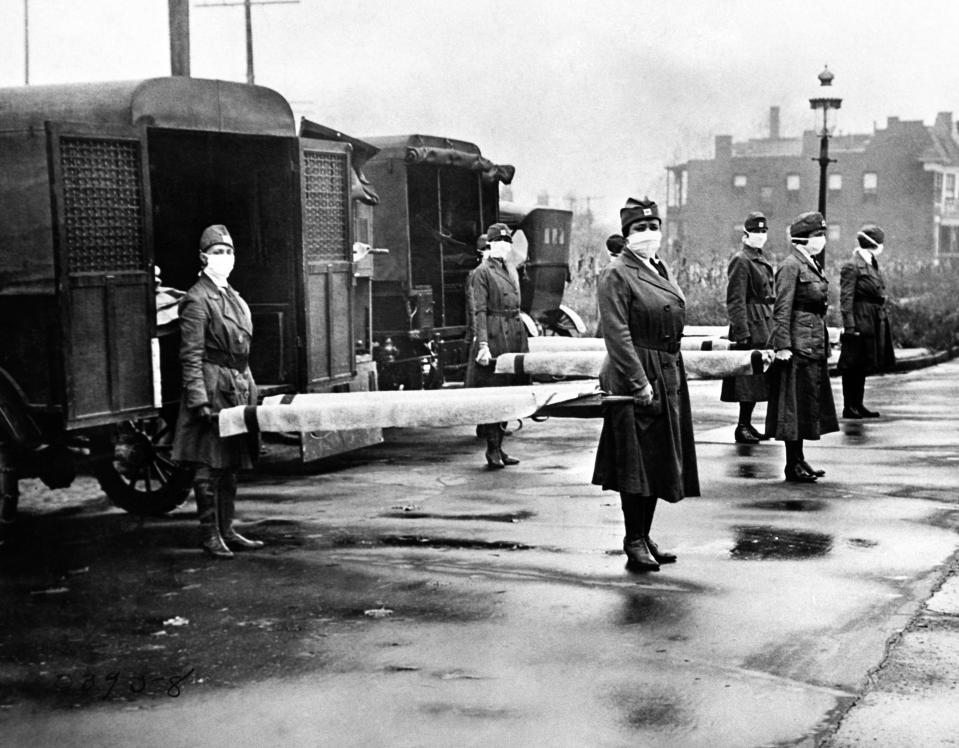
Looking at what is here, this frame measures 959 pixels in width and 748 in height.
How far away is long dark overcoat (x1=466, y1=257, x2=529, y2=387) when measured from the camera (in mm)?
11727

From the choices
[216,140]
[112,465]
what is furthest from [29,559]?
[216,140]

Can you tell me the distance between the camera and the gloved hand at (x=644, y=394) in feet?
24.3

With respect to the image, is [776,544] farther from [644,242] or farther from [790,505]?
[644,242]

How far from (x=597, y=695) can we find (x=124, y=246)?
4.80 m

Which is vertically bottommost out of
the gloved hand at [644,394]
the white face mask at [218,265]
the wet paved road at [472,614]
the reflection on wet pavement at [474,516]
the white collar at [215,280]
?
the wet paved road at [472,614]

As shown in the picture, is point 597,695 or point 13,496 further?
point 13,496

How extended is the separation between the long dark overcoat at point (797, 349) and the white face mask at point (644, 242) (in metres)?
3.01

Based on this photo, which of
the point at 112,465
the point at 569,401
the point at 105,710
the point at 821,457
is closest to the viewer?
the point at 105,710

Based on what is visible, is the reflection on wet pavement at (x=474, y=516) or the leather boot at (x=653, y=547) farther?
the reflection on wet pavement at (x=474, y=516)

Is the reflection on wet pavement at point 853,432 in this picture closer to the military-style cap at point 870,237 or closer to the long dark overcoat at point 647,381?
the military-style cap at point 870,237

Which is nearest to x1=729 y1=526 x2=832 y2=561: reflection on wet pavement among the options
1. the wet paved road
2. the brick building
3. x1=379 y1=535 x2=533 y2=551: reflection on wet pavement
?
the wet paved road

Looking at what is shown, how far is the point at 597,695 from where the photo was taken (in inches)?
213

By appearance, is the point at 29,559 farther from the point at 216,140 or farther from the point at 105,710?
the point at 216,140

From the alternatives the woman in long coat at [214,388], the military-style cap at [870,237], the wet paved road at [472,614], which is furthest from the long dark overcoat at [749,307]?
the woman in long coat at [214,388]
